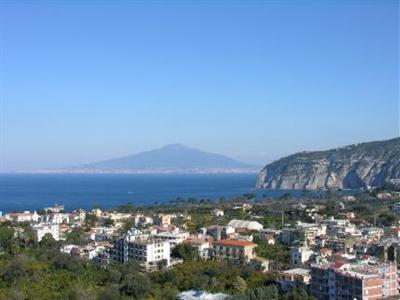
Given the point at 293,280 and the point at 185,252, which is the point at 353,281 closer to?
the point at 293,280

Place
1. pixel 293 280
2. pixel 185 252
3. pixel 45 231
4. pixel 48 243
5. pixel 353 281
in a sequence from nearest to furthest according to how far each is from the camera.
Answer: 1. pixel 353 281
2. pixel 293 280
3. pixel 185 252
4. pixel 48 243
5. pixel 45 231

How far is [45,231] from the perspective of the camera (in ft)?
83.7

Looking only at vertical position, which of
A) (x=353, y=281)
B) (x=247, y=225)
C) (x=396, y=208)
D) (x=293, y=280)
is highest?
(x=396, y=208)

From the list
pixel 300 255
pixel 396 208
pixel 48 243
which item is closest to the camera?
pixel 300 255

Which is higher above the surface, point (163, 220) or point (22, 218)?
point (22, 218)

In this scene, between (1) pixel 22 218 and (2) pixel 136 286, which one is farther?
(1) pixel 22 218

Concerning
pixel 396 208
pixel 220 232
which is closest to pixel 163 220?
pixel 220 232

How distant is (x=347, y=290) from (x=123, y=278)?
18.1ft

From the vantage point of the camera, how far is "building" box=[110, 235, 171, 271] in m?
20.1

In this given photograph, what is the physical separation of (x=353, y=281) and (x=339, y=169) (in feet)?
201

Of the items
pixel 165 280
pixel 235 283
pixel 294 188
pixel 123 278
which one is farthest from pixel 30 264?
pixel 294 188

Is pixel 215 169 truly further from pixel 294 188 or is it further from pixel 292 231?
pixel 292 231

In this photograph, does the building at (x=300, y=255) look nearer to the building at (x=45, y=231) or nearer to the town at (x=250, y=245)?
the town at (x=250, y=245)

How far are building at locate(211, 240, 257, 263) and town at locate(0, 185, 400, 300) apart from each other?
0.11ft
